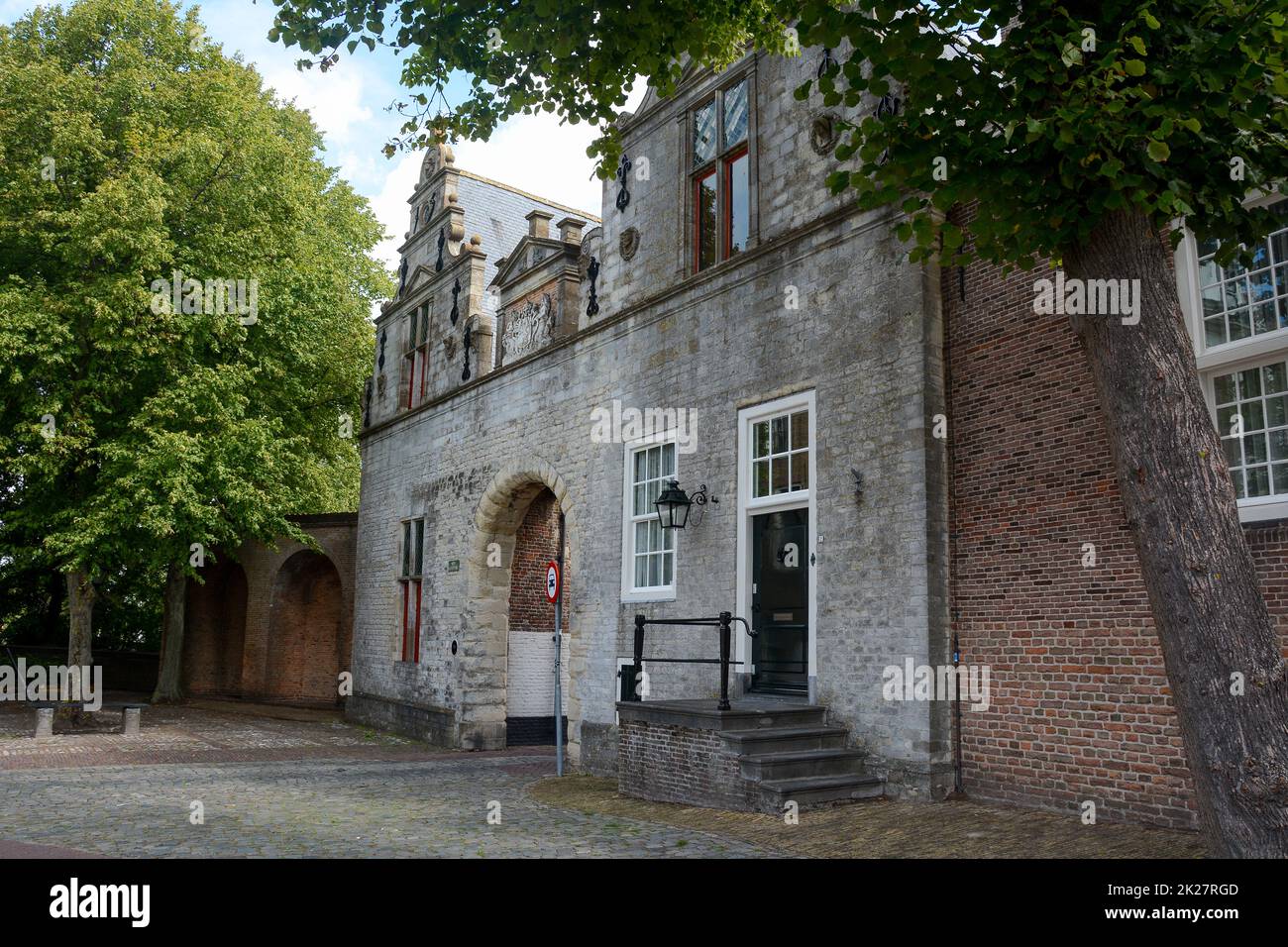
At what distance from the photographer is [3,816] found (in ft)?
27.1

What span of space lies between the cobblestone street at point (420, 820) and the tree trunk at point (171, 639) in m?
9.21

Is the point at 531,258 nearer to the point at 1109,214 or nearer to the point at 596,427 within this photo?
the point at 596,427

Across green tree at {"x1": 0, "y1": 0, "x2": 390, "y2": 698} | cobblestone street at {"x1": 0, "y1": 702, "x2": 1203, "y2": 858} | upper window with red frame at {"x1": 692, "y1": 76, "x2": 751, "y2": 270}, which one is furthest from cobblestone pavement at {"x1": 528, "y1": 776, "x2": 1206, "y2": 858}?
green tree at {"x1": 0, "y1": 0, "x2": 390, "y2": 698}

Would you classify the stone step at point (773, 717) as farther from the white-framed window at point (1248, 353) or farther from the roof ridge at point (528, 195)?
the roof ridge at point (528, 195)

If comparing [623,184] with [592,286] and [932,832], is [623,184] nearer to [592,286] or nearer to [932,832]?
[592,286]

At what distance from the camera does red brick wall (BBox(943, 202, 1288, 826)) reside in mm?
7480

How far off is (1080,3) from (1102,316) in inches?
72.4

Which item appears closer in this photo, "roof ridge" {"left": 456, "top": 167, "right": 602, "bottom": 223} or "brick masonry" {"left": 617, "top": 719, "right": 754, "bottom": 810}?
"brick masonry" {"left": 617, "top": 719, "right": 754, "bottom": 810}

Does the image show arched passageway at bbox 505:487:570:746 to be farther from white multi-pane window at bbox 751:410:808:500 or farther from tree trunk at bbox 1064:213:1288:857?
tree trunk at bbox 1064:213:1288:857

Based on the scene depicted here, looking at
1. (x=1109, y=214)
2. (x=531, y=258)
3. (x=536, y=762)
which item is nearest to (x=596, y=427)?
(x=531, y=258)

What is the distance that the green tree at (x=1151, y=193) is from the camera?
15.8ft

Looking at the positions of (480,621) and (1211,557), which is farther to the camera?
(480,621)

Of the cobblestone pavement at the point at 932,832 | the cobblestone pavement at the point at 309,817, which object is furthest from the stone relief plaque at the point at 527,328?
the cobblestone pavement at the point at 932,832

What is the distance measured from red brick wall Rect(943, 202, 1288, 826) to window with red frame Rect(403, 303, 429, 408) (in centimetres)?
1235
